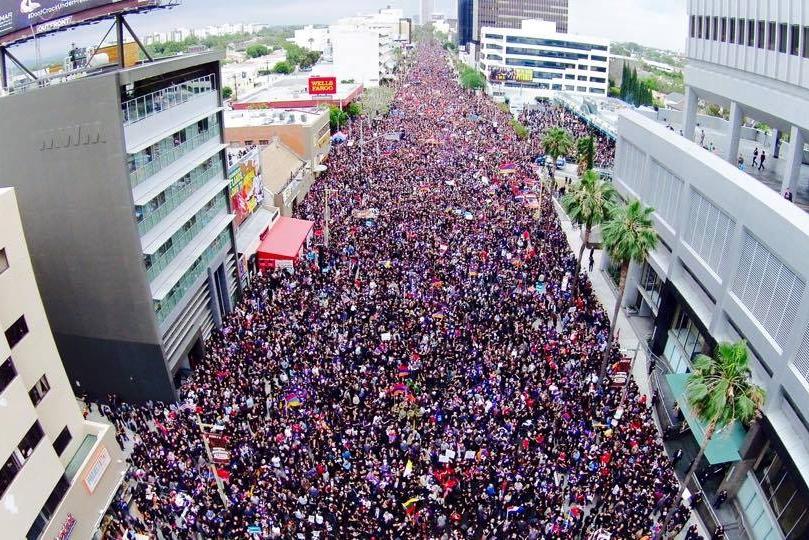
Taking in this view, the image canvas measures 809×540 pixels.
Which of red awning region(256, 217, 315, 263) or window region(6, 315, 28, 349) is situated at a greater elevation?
window region(6, 315, 28, 349)

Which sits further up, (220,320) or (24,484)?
(24,484)

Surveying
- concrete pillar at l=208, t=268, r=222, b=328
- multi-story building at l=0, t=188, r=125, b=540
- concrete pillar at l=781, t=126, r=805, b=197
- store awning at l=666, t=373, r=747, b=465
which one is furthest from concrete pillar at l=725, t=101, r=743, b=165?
multi-story building at l=0, t=188, r=125, b=540

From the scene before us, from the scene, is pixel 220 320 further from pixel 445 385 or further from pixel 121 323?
pixel 445 385

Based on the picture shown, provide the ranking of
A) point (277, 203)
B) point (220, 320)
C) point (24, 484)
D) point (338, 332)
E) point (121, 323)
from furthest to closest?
point (277, 203) < point (220, 320) < point (338, 332) < point (121, 323) < point (24, 484)

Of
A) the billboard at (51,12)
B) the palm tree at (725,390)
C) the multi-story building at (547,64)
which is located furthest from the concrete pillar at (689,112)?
the multi-story building at (547,64)

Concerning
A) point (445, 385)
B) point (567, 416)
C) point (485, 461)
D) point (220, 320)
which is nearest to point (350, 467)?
point (485, 461)

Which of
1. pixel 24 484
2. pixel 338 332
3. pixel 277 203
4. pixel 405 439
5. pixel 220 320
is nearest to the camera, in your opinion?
pixel 24 484

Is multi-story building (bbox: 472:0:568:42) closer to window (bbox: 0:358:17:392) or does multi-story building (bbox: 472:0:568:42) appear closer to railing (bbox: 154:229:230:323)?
railing (bbox: 154:229:230:323)

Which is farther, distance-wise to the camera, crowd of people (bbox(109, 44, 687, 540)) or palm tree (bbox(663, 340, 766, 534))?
crowd of people (bbox(109, 44, 687, 540))
